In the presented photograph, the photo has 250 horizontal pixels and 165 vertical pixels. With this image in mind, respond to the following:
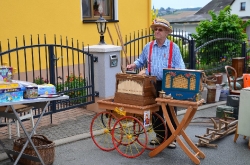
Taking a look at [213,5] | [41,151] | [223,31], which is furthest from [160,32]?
[213,5]

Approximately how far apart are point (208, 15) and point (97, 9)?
4428cm

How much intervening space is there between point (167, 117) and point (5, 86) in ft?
7.06

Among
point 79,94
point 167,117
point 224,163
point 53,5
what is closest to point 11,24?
point 53,5

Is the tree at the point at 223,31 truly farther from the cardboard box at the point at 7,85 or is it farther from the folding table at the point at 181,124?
the cardboard box at the point at 7,85

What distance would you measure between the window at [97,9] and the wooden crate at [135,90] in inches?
229

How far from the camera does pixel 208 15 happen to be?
5312 centimetres

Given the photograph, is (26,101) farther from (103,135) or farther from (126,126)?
(103,135)

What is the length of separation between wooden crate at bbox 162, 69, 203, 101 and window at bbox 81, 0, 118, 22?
20.2 feet

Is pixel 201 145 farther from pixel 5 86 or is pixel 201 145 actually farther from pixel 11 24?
pixel 11 24

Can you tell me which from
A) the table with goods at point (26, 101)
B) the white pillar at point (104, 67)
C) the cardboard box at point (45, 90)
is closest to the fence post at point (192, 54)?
the white pillar at point (104, 67)

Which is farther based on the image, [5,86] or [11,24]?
[11,24]

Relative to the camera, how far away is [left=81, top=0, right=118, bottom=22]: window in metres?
11.0

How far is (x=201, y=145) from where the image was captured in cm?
562

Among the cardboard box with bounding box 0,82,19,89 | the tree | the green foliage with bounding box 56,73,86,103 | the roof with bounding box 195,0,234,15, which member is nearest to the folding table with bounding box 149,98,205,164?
the cardboard box with bounding box 0,82,19,89
